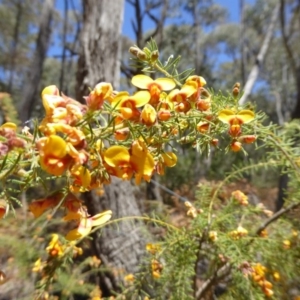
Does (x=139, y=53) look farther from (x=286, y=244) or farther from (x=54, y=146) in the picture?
(x=286, y=244)

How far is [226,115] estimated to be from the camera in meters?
0.52

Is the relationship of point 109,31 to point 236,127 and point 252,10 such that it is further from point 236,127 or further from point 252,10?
point 252,10

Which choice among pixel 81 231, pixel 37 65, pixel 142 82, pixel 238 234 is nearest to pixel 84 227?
pixel 81 231

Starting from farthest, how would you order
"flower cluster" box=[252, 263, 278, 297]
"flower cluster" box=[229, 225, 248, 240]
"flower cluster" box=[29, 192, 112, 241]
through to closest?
"flower cluster" box=[229, 225, 248, 240], "flower cluster" box=[252, 263, 278, 297], "flower cluster" box=[29, 192, 112, 241]

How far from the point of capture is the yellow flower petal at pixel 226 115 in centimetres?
52

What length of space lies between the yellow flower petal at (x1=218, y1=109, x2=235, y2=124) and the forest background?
16 cm

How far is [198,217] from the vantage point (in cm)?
101

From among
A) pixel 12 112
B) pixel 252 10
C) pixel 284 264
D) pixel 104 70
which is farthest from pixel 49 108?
pixel 252 10

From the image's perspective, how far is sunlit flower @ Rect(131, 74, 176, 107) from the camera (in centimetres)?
50

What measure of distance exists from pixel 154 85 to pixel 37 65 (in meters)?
5.29

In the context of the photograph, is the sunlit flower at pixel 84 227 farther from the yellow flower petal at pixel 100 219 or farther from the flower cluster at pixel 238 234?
the flower cluster at pixel 238 234

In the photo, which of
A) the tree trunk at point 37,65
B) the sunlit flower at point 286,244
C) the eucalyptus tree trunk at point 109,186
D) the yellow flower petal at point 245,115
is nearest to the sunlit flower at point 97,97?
the yellow flower petal at point 245,115

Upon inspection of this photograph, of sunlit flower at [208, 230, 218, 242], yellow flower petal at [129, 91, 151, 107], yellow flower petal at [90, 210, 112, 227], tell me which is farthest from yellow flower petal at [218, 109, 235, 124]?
sunlit flower at [208, 230, 218, 242]

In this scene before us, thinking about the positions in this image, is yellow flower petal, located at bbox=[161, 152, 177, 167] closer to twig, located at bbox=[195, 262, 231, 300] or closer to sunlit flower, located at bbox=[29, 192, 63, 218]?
sunlit flower, located at bbox=[29, 192, 63, 218]
